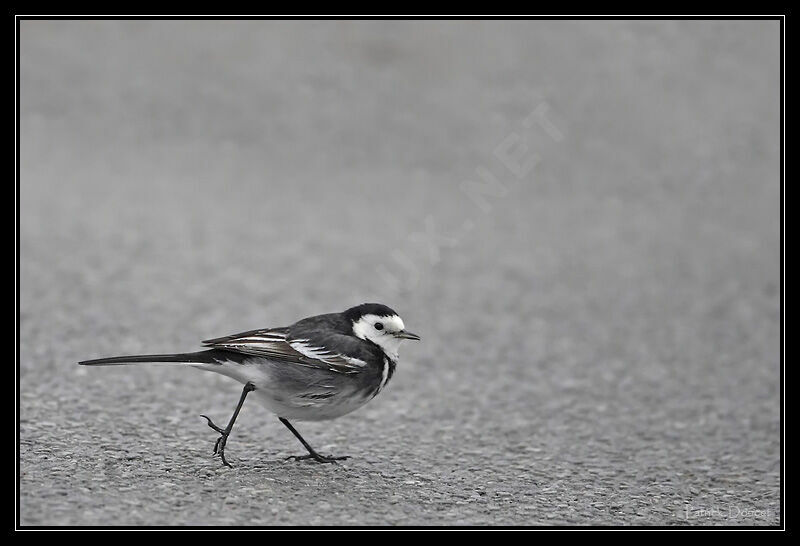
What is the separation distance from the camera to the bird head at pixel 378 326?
676 cm

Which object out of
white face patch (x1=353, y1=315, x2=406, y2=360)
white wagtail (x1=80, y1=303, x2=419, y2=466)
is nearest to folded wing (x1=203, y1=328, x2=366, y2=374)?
white wagtail (x1=80, y1=303, x2=419, y2=466)

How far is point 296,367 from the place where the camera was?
6453mm

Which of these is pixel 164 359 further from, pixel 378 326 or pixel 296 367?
pixel 378 326

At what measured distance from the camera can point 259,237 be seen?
1144cm

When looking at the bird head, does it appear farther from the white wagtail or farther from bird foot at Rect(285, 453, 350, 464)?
bird foot at Rect(285, 453, 350, 464)

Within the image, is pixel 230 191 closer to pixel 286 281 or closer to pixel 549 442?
pixel 286 281

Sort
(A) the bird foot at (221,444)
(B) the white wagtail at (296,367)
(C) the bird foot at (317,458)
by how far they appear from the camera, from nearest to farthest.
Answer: (A) the bird foot at (221,444), (B) the white wagtail at (296,367), (C) the bird foot at (317,458)

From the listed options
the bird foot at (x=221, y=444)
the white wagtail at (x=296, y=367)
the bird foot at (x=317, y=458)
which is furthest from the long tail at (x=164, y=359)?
the bird foot at (x=317, y=458)

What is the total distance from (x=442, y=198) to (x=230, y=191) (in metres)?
2.40

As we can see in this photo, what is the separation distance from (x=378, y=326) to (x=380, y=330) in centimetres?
3

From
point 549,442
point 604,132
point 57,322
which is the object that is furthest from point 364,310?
point 604,132

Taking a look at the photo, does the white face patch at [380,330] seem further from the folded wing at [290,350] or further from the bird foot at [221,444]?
the bird foot at [221,444]

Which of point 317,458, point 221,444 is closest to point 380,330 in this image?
point 317,458

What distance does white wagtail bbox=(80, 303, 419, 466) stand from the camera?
6.41 metres
